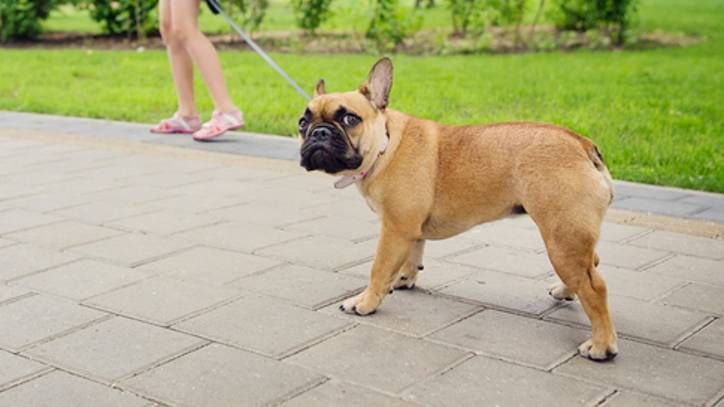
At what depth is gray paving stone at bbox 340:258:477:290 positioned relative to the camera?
183 inches

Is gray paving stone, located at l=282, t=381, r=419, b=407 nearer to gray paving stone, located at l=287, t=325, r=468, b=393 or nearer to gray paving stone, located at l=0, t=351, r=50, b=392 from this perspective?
gray paving stone, located at l=287, t=325, r=468, b=393

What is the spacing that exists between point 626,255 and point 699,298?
737 mm

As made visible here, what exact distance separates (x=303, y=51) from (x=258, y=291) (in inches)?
414

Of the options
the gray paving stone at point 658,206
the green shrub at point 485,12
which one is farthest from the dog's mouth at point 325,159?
the green shrub at point 485,12

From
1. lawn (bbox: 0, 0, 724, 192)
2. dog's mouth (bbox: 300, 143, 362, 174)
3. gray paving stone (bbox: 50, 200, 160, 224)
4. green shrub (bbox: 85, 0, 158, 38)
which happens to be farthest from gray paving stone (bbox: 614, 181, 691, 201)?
green shrub (bbox: 85, 0, 158, 38)

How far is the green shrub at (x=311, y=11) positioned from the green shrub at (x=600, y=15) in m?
3.74

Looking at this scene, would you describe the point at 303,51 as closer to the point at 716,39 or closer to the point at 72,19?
the point at 716,39

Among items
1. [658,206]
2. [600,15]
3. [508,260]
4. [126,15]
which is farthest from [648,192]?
[126,15]

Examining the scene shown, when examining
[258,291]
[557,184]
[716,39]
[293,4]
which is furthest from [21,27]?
[557,184]

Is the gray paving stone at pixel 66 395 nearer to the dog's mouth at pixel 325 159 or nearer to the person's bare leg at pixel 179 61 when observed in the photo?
the dog's mouth at pixel 325 159

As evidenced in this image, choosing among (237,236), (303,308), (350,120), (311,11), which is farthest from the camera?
(311,11)

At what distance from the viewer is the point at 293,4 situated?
15.4 metres

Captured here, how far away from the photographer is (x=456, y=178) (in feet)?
13.5

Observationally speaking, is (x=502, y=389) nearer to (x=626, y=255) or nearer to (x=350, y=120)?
(x=350, y=120)
